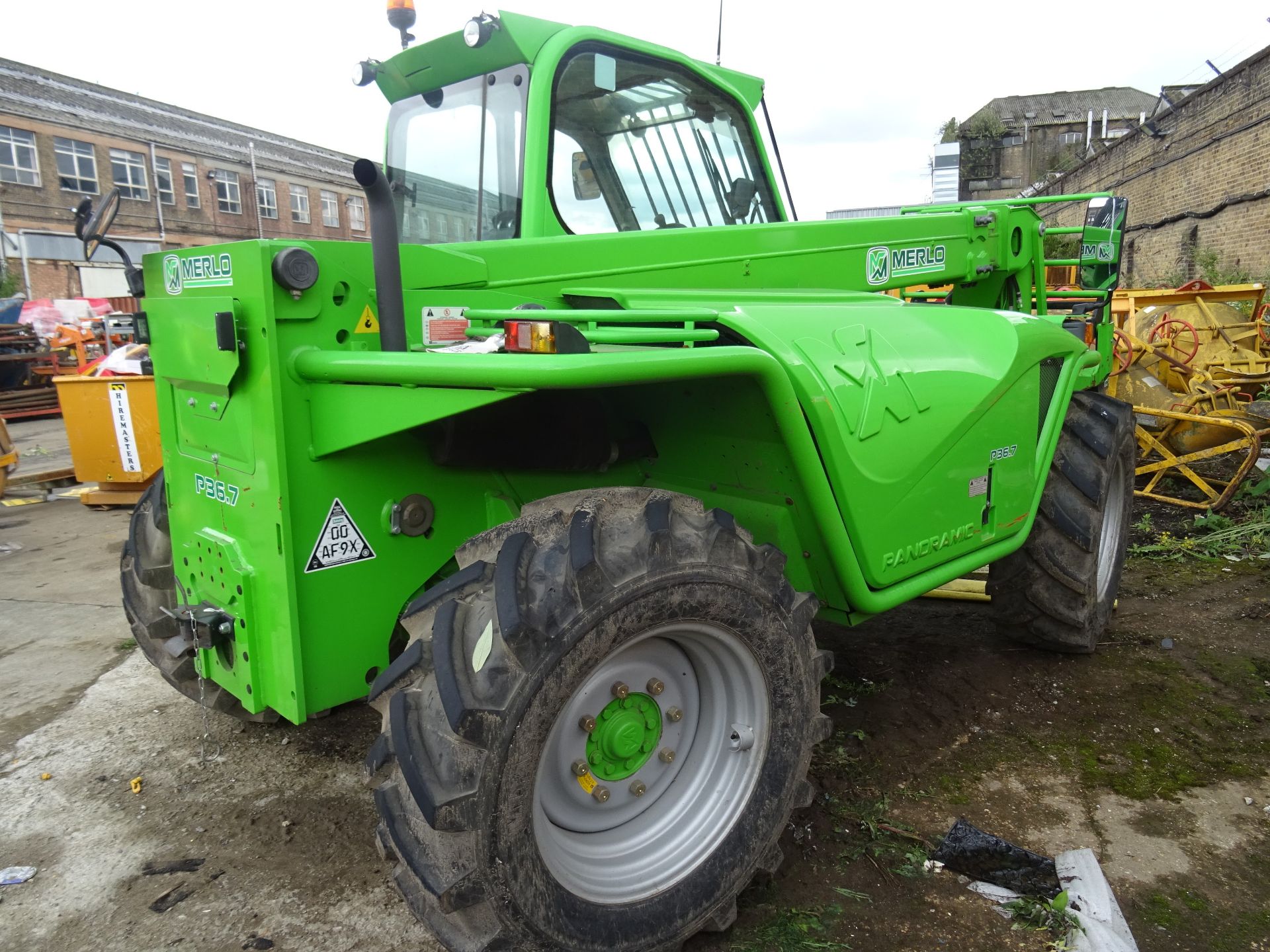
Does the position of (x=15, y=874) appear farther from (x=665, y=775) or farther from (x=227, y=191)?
(x=227, y=191)

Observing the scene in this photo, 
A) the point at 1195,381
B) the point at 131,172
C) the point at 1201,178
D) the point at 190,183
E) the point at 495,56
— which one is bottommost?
the point at 1195,381

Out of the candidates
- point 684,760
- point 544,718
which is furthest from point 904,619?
point 544,718

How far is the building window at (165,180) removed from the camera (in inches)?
1314

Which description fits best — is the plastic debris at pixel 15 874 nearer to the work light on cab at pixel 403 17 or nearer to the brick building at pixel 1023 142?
the work light on cab at pixel 403 17

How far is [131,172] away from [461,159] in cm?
3621

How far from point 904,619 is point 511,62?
10.5ft

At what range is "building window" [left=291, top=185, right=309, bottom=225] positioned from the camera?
36375mm

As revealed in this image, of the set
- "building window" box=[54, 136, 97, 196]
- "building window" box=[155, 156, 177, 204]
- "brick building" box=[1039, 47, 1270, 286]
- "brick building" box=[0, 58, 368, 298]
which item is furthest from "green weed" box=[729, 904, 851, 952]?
"building window" box=[155, 156, 177, 204]

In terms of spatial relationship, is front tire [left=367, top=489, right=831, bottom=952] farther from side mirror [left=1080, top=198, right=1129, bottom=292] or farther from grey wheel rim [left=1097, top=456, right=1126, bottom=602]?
side mirror [left=1080, top=198, right=1129, bottom=292]

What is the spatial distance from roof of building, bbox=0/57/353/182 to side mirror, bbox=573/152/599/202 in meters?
29.6

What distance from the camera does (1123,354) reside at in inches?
313

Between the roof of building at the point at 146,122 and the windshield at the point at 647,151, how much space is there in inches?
1147

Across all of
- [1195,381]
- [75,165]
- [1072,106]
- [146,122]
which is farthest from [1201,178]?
[1072,106]

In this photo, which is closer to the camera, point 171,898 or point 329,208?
point 171,898
